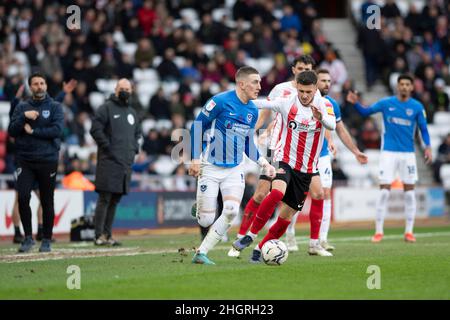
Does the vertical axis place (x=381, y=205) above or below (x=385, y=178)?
below

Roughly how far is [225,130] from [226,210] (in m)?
1.04

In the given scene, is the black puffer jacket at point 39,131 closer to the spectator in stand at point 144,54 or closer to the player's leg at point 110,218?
the player's leg at point 110,218

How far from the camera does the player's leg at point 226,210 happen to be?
1198 cm

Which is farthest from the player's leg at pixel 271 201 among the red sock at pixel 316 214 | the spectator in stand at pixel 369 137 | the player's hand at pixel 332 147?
the spectator in stand at pixel 369 137

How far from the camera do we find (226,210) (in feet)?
39.2

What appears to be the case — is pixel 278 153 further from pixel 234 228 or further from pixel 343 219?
pixel 343 219

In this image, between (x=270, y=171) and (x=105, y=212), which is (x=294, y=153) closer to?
(x=270, y=171)

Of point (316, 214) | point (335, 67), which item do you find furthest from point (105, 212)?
point (335, 67)

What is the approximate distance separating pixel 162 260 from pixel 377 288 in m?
3.92

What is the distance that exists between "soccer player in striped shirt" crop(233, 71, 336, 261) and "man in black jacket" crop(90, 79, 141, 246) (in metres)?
4.36

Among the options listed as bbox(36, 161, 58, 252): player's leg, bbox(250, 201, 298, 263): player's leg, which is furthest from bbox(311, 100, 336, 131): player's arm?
bbox(36, 161, 58, 252): player's leg

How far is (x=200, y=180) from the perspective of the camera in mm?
12195

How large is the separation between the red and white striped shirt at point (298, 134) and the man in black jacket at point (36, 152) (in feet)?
11.5

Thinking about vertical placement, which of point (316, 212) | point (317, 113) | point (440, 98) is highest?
point (440, 98)
